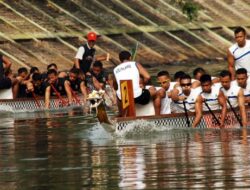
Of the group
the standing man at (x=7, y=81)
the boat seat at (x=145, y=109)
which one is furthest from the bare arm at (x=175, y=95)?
the standing man at (x=7, y=81)

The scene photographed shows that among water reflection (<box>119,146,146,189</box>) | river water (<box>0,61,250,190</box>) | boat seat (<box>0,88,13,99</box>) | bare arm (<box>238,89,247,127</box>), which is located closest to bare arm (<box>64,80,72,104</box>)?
boat seat (<box>0,88,13,99</box>)

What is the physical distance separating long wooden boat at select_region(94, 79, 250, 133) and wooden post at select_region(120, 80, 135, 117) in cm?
3

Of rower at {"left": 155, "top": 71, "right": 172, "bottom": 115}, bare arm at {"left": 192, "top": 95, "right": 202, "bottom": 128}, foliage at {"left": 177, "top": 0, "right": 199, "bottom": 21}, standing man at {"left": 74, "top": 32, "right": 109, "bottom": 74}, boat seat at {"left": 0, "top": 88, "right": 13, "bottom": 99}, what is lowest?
bare arm at {"left": 192, "top": 95, "right": 202, "bottom": 128}

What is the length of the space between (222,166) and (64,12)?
40098 millimetres

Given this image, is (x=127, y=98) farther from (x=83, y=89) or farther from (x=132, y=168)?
(x=83, y=89)

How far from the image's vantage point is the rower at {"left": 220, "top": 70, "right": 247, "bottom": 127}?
1008 inches

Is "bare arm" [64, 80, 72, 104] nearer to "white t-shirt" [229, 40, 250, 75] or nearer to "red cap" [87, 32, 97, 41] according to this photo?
"red cap" [87, 32, 97, 41]

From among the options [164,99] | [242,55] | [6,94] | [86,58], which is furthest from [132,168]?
[86,58]

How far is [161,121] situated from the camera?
25.4m

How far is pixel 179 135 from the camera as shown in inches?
977

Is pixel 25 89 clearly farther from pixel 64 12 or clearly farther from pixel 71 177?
pixel 64 12

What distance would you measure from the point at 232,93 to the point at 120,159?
587 cm

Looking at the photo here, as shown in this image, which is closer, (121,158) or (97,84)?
(121,158)

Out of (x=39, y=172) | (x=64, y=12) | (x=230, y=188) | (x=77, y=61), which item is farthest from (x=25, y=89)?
(x=64, y=12)
